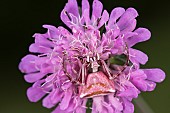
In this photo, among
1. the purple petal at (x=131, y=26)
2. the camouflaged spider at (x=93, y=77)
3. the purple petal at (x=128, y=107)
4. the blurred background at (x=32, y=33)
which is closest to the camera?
the camouflaged spider at (x=93, y=77)

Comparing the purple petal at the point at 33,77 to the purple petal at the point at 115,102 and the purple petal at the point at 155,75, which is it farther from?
the purple petal at the point at 155,75

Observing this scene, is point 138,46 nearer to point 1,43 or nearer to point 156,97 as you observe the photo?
point 156,97

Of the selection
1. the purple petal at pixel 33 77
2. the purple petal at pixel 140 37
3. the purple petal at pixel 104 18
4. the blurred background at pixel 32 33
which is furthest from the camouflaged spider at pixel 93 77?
the blurred background at pixel 32 33

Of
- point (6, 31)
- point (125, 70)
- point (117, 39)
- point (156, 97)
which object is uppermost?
point (6, 31)

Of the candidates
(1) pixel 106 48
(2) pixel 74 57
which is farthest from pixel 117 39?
(2) pixel 74 57

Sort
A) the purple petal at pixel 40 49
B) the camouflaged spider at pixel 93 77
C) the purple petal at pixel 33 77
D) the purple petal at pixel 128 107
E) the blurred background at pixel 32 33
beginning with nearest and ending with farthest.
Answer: the camouflaged spider at pixel 93 77 → the purple petal at pixel 128 107 → the purple petal at pixel 40 49 → the purple petal at pixel 33 77 → the blurred background at pixel 32 33

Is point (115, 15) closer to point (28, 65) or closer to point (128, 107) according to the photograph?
point (128, 107)

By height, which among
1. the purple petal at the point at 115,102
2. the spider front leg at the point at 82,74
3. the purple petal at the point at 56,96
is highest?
the spider front leg at the point at 82,74
